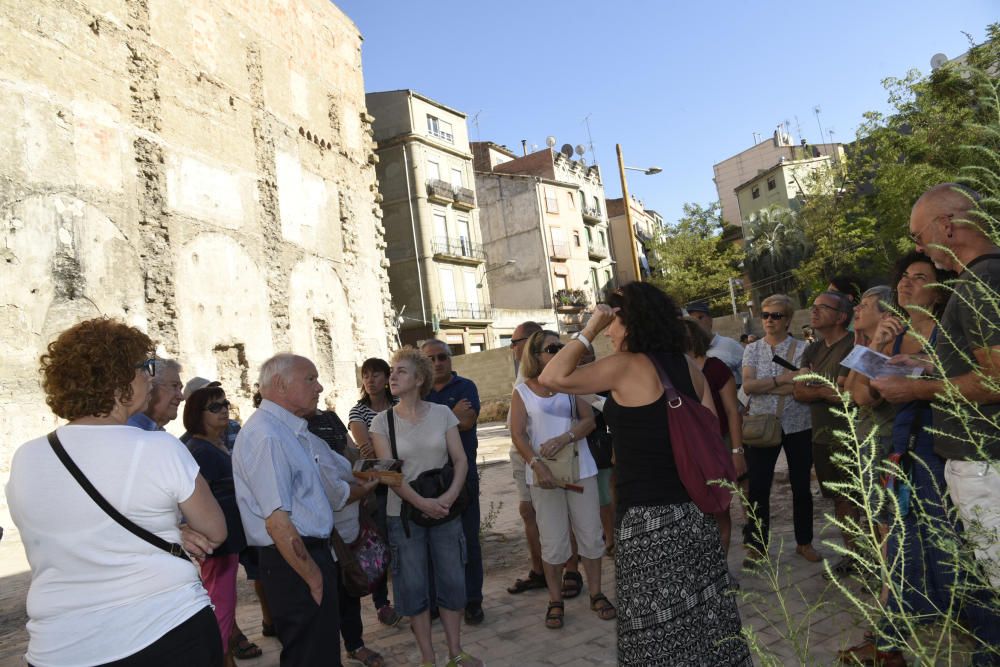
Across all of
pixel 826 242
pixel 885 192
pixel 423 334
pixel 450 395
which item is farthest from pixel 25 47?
pixel 826 242

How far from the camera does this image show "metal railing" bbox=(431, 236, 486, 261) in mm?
35281

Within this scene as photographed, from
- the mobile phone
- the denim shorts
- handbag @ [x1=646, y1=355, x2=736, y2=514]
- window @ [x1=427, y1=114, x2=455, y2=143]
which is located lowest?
the denim shorts

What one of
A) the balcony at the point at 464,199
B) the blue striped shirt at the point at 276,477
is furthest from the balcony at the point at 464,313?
the blue striped shirt at the point at 276,477

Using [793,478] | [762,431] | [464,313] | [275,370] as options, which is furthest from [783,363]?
[464,313]

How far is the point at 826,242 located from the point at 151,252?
3229cm

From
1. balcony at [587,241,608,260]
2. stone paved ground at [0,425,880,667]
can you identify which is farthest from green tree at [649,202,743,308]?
stone paved ground at [0,425,880,667]

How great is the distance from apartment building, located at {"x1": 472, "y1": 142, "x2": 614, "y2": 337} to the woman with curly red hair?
38.9 metres

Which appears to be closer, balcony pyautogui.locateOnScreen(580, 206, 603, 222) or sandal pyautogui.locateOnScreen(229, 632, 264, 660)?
sandal pyautogui.locateOnScreen(229, 632, 264, 660)

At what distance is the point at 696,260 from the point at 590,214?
8.12 m

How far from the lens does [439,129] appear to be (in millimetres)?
36844

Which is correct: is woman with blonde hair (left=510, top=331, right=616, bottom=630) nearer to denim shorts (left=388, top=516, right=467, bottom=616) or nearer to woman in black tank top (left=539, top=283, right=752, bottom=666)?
denim shorts (left=388, top=516, right=467, bottom=616)

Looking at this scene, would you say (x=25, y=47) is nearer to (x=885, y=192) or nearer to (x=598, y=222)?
(x=885, y=192)

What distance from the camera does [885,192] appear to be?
2684cm

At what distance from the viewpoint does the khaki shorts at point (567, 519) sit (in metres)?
4.88
